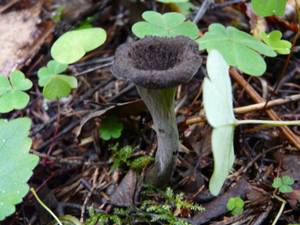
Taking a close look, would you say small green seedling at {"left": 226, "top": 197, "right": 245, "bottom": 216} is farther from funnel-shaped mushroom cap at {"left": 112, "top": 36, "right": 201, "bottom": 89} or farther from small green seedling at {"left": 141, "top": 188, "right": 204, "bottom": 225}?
funnel-shaped mushroom cap at {"left": 112, "top": 36, "right": 201, "bottom": 89}

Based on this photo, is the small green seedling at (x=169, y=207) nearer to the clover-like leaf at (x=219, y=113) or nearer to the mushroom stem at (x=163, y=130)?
the mushroom stem at (x=163, y=130)

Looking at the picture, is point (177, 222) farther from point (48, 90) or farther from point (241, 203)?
point (48, 90)

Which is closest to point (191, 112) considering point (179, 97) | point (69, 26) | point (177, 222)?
point (179, 97)

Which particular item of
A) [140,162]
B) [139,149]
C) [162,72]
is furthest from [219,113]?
[139,149]

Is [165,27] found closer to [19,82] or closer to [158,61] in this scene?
[158,61]

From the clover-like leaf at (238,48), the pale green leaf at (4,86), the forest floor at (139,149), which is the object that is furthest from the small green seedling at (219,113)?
the pale green leaf at (4,86)
